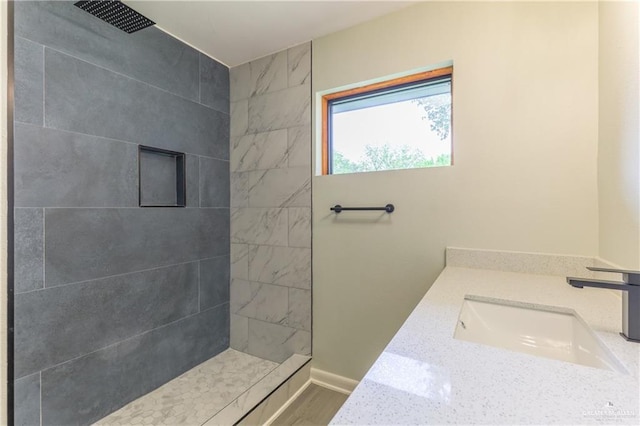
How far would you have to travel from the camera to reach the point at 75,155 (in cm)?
135

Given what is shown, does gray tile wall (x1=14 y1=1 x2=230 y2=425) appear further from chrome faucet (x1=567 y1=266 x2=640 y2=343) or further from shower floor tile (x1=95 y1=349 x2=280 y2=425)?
chrome faucet (x1=567 y1=266 x2=640 y2=343)

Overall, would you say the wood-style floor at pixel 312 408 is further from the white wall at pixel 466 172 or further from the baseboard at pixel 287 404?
the white wall at pixel 466 172

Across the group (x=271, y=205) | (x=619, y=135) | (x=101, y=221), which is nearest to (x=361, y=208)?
(x=271, y=205)

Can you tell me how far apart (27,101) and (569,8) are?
2.46 meters

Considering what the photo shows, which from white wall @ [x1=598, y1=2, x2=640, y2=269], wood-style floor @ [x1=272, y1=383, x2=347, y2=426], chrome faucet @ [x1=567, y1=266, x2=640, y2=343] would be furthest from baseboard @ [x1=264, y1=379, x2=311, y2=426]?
white wall @ [x1=598, y1=2, x2=640, y2=269]

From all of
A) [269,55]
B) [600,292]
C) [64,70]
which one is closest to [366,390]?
[600,292]

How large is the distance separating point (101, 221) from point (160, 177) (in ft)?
1.50

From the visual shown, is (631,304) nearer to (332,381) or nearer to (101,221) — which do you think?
(332,381)

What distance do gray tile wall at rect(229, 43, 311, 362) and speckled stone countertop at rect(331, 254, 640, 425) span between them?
4.27 ft

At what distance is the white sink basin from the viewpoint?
78 centimetres

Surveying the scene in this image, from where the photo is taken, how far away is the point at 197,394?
167 centimetres

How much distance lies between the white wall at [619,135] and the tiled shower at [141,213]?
1.47 meters

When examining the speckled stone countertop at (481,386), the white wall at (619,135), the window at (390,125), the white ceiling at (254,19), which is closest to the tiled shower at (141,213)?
the white ceiling at (254,19)

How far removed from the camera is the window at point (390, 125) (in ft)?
5.08
